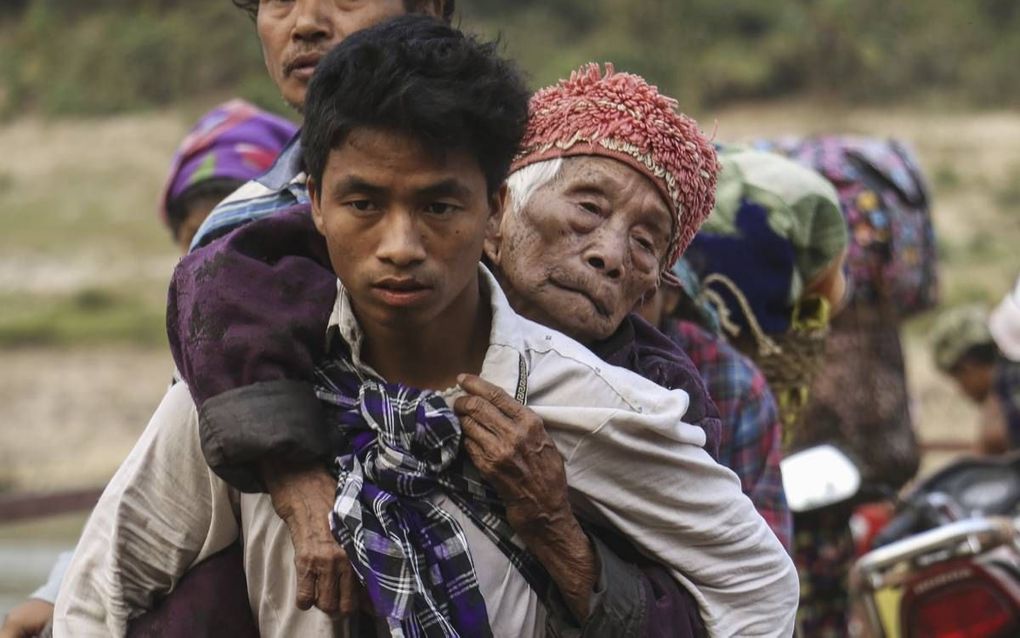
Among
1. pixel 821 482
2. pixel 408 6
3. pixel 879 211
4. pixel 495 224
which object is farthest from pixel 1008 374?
pixel 495 224

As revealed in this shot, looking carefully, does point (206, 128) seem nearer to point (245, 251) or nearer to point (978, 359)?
point (245, 251)

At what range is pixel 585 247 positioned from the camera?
2.61 m

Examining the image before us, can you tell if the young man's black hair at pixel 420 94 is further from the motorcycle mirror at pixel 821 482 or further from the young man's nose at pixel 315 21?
the motorcycle mirror at pixel 821 482

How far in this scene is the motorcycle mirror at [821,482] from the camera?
483 centimetres

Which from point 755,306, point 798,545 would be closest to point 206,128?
point 755,306

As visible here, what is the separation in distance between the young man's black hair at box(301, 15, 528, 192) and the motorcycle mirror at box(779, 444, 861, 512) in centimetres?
276

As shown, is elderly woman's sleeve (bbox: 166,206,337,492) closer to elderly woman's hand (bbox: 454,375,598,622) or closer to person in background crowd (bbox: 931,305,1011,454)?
elderly woman's hand (bbox: 454,375,598,622)

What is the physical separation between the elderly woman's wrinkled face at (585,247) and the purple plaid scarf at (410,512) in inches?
16.9

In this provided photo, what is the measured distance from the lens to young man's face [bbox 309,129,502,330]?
2139 mm

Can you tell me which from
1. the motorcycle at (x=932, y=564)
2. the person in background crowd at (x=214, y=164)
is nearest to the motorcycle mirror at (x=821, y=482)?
the motorcycle at (x=932, y=564)

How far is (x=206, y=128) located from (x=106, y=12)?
31.5 meters

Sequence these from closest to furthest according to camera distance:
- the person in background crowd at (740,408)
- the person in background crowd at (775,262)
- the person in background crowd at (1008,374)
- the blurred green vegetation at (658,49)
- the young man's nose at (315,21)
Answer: the young man's nose at (315,21) → the person in background crowd at (740,408) → the person in background crowd at (775,262) → the person in background crowd at (1008,374) → the blurred green vegetation at (658,49)

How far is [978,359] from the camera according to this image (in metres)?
7.61

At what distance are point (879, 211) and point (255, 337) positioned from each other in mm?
3265
